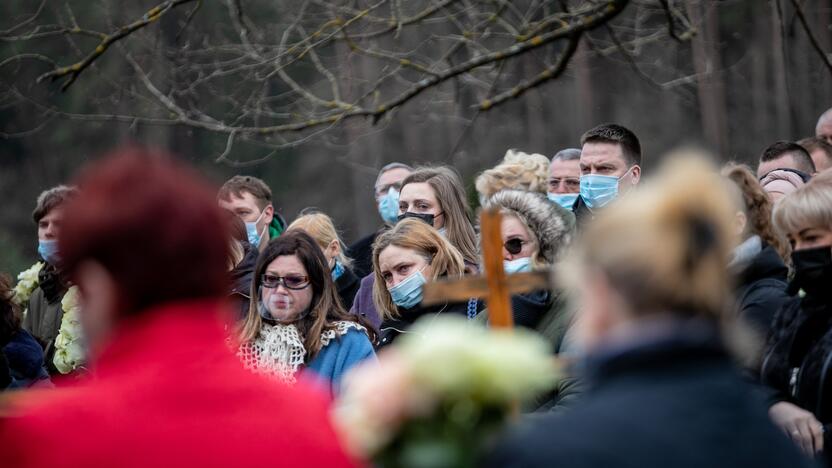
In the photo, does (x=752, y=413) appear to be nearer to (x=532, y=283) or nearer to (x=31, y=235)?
(x=532, y=283)

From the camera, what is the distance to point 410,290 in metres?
6.18

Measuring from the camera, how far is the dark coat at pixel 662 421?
198cm

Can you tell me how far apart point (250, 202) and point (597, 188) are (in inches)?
108

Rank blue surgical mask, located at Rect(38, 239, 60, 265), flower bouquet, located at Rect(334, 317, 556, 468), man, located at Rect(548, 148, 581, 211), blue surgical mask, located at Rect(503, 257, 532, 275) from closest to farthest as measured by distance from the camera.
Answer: flower bouquet, located at Rect(334, 317, 556, 468) < blue surgical mask, located at Rect(503, 257, 532, 275) < man, located at Rect(548, 148, 581, 211) < blue surgical mask, located at Rect(38, 239, 60, 265)

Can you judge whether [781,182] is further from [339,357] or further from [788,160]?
[339,357]

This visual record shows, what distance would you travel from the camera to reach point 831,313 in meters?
4.55

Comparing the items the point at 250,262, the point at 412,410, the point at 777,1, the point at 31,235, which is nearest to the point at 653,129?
the point at 31,235

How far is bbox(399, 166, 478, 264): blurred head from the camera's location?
7344mm

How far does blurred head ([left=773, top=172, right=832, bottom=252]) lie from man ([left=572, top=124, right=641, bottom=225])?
205 centimetres

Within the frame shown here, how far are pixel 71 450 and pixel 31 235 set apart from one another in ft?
74.2

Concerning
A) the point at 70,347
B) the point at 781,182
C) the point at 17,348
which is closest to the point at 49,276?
the point at 70,347

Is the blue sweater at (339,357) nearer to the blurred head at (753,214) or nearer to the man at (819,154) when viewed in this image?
the blurred head at (753,214)

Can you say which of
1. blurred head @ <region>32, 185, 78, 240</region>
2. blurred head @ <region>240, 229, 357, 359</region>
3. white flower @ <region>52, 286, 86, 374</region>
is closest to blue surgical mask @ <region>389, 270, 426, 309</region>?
blurred head @ <region>240, 229, 357, 359</region>

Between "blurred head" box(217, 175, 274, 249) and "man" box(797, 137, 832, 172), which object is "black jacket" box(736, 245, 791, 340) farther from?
"blurred head" box(217, 175, 274, 249)
